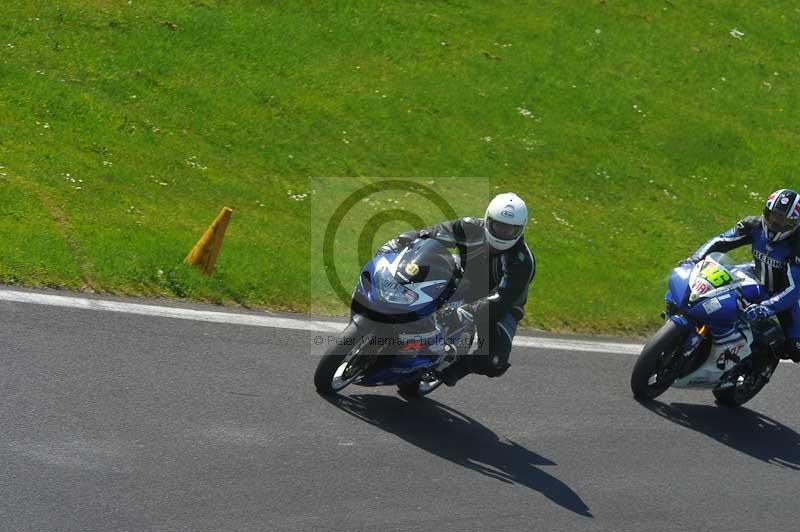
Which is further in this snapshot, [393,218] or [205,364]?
[393,218]

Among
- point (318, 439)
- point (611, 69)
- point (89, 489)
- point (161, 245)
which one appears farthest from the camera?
point (611, 69)

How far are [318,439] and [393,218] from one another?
6178mm

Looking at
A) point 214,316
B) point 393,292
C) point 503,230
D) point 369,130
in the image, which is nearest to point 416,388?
point 393,292

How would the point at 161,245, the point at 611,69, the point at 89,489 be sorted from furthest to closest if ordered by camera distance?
the point at 611,69 < the point at 161,245 < the point at 89,489

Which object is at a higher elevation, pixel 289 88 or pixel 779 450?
pixel 289 88

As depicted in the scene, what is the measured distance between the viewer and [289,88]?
16.4 meters

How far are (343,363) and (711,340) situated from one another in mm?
3410

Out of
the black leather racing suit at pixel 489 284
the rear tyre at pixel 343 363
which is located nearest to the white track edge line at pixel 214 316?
the rear tyre at pixel 343 363

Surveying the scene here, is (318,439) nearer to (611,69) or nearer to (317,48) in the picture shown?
(317,48)

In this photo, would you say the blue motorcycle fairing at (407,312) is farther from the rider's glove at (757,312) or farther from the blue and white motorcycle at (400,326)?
the rider's glove at (757,312)

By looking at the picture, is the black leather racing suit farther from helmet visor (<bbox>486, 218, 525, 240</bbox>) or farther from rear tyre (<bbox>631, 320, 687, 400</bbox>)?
rear tyre (<bbox>631, 320, 687, 400</bbox>)

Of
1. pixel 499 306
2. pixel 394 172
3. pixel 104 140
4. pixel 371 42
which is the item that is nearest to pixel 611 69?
pixel 371 42

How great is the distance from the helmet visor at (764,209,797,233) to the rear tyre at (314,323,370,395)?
157 inches

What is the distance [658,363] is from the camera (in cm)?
940
